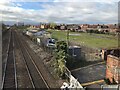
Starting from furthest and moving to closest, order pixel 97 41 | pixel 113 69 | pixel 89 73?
pixel 97 41 → pixel 89 73 → pixel 113 69

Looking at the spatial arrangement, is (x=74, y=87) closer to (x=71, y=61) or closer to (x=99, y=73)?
(x=99, y=73)

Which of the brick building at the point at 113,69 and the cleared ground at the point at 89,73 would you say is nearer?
the brick building at the point at 113,69

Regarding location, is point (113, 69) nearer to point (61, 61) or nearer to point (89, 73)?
point (89, 73)

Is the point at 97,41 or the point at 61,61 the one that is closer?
the point at 61,61

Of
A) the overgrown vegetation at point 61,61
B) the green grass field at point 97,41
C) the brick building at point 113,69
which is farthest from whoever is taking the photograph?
the green grass field at point 97,41

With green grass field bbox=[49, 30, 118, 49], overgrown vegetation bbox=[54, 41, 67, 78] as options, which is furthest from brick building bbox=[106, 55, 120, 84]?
green grass field bbox=[49, 30, 118, 49]

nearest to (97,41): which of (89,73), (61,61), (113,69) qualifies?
(89,73)

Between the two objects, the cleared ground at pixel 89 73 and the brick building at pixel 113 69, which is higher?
the brick building at pixel 113 69

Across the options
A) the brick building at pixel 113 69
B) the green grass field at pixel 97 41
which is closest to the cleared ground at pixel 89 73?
the brick building at pixel 113 69

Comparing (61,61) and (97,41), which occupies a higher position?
(61,61)

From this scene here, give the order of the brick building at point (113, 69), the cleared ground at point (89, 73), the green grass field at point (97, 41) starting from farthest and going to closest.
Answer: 1. the green grass field at point (97, 41)
2. the cleared ground at point (89, 73)
3. the brick building at point (113, 69)

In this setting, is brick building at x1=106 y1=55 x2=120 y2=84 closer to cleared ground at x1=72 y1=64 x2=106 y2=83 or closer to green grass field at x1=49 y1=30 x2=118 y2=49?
cleared ground at x1=72 y1=64 x2=106 y2=83

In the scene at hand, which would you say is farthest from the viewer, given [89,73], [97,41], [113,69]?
[97,41]

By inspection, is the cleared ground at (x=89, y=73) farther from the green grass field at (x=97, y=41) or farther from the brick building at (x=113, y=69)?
the green grass field at (x=97, y=41)
